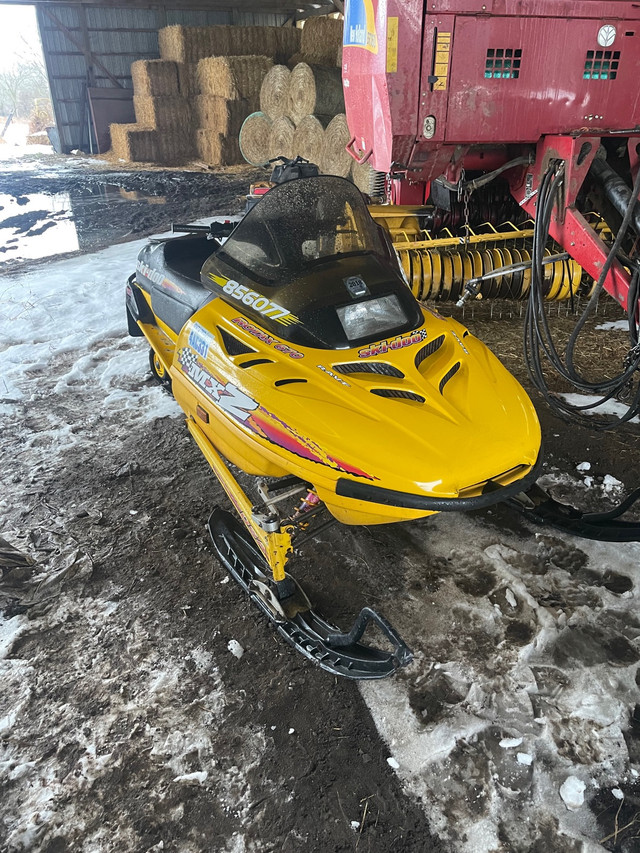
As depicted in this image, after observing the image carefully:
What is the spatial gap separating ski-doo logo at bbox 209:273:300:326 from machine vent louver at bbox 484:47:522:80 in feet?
6.21

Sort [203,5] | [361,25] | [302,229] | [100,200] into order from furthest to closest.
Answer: [203,5] → [100,200] → [361,25] → [302,229]

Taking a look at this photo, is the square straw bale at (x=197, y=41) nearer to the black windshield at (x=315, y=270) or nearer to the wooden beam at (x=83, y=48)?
the wooden beam at (x=83, y=48)

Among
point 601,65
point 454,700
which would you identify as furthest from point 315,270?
point 601,65

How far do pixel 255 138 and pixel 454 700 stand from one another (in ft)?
39.6

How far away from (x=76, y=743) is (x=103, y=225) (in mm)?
8000

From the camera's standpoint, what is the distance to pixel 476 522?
2852 millimetres

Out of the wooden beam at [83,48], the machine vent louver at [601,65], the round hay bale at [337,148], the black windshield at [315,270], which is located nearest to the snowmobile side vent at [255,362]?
the black windshield at [315,270]

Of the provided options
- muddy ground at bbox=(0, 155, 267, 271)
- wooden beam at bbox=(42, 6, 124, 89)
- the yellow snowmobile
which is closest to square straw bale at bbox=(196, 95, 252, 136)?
muddy ground at bbox=(0, 155, 267, 271)

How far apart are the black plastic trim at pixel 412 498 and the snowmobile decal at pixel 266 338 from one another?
2.00 feet

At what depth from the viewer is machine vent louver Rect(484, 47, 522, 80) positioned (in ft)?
10.8

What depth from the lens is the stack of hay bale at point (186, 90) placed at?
44.5 feet

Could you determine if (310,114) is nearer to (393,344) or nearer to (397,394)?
(393,344)

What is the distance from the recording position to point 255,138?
12.0 meters

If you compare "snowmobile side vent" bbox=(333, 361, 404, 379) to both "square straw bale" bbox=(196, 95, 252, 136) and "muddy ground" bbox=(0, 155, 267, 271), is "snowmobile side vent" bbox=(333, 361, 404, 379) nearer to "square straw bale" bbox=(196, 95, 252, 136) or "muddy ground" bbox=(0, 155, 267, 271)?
"muddy ground" bbox=(0, 155, 267, 271)
